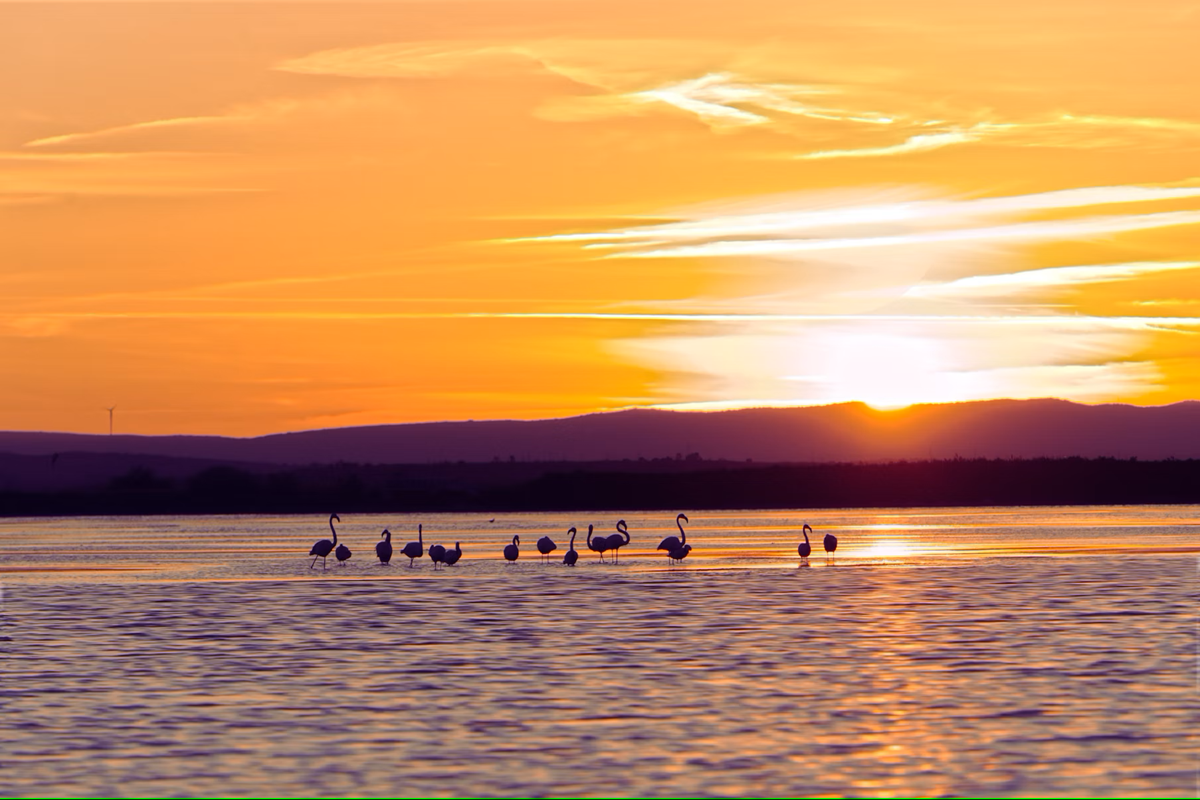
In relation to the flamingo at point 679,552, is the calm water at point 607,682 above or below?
below

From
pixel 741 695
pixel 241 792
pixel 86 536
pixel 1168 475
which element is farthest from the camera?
pixel 1168 475

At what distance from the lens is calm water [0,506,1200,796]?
632 inches

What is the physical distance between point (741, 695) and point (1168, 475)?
141138mm

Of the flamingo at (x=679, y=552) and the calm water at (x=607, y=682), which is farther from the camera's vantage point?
the flamingo at (x=679, y=552)

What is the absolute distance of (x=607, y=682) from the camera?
21750 mm

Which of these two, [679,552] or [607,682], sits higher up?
[679,552]

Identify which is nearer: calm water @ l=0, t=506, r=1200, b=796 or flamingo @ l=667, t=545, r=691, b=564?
calm water @ l=0, t=506, r=1200, b=796

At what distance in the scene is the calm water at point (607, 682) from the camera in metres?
16.1

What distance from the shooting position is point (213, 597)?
119ft

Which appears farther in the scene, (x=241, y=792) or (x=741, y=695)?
(x=741, y=695)

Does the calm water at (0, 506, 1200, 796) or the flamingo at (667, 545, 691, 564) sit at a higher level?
the flamingo at (667, 545, 691, 564)

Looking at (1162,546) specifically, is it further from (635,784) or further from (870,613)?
(635,784)

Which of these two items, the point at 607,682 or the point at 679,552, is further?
the point at 679,552

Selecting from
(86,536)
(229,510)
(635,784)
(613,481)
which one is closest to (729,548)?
(86,536)
